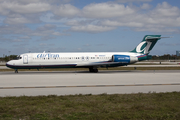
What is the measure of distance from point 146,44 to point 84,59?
11.1 metres

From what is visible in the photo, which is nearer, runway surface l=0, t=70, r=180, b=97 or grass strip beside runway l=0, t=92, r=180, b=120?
grass strip beside runway l=0, t=92, r=180, b=120

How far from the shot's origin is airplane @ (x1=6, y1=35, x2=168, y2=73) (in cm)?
3069

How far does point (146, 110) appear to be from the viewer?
762 cm

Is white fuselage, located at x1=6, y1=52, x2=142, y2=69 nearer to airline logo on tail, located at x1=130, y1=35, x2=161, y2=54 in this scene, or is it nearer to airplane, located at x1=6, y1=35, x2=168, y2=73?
airplane, located at x1=6, y1=35, x2=168, y2=73

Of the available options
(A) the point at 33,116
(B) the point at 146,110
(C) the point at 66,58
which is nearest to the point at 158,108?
(B) the point at 146,110

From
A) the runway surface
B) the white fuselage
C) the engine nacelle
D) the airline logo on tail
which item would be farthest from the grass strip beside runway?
the airline logo on tail

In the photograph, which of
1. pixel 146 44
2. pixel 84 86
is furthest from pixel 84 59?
pixel 84 86

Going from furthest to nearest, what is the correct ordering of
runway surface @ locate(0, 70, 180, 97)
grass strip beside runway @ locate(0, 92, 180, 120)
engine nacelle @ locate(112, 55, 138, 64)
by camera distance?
1. engine nacelle @ locate(112, 55, 138, 64)
2. runway surface @ locate(0, 70, 180, 97)
3. grass strip beside runway @ locate(0, 92, 180, 120)

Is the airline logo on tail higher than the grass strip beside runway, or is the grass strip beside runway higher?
the airline logo on tail

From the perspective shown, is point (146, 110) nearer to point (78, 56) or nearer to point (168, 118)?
point (168, 118)

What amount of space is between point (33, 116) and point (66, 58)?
80.2 feet

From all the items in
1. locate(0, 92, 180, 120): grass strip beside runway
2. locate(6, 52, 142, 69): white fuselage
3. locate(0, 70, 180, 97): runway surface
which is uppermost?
locate(6, 52, 142, 69): white fuselage

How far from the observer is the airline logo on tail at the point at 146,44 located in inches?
1341

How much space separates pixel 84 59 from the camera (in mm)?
31797
